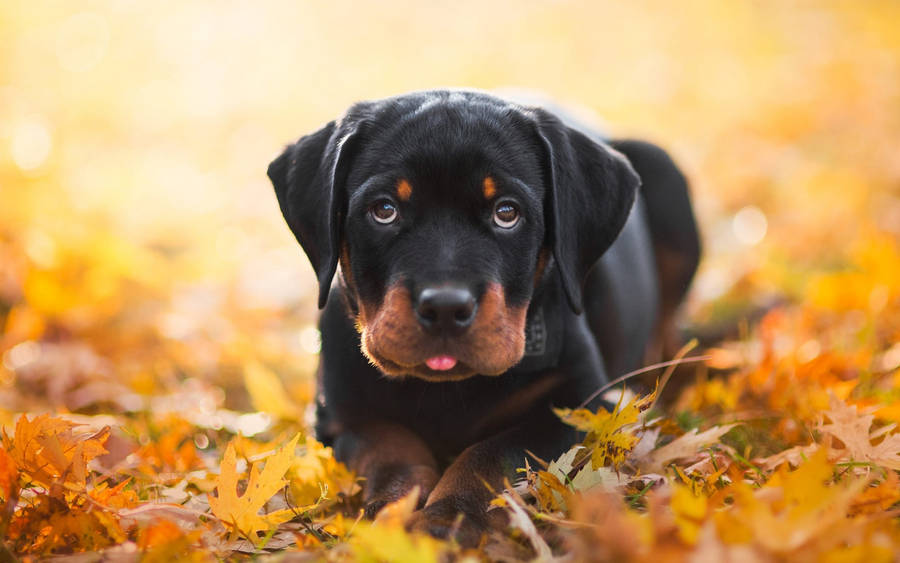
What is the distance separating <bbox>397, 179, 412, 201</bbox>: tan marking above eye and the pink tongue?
1.74ft

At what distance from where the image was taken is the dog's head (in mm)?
2523

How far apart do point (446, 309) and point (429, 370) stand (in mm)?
277

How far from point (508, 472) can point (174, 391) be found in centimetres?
214

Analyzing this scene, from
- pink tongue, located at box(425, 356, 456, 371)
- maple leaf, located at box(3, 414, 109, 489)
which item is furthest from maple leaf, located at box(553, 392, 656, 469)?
maple leaf, located at box(3, 414, 109, 489)

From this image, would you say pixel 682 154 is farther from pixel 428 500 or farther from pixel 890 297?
pixel 428 500

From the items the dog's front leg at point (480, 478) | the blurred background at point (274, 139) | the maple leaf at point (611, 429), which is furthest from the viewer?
the blurred background at point (274, 139)

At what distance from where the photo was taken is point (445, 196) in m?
2.74

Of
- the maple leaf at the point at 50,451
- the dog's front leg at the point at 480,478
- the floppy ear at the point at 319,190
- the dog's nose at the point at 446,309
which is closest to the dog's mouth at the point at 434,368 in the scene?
the dog's nose at the point at 446,309

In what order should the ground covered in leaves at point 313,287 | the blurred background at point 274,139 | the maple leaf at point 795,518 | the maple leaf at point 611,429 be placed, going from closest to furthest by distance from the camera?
the maple leaf at point 795,518 → the ground covered in leaves at point 313,287 → the maple leaf at point 611,429 → the blurred background at point 274,139

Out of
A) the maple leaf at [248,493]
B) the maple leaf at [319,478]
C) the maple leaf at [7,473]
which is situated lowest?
the maple leaf at [319,478]

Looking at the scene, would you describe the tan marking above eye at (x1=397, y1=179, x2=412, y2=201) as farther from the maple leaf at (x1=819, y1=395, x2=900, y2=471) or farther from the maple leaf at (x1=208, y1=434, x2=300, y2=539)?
the maple leaf at (x1=819, y1=395, x2=900, y2=471)

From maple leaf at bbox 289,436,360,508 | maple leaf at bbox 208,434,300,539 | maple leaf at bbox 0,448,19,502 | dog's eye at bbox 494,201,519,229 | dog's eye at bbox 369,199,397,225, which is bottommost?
maple leaf at bbox 289,436,360,508

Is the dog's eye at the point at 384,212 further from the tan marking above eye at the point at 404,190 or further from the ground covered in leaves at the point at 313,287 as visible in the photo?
the ground covered in leaves at the point at 313,287

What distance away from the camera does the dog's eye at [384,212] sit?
2775mm
